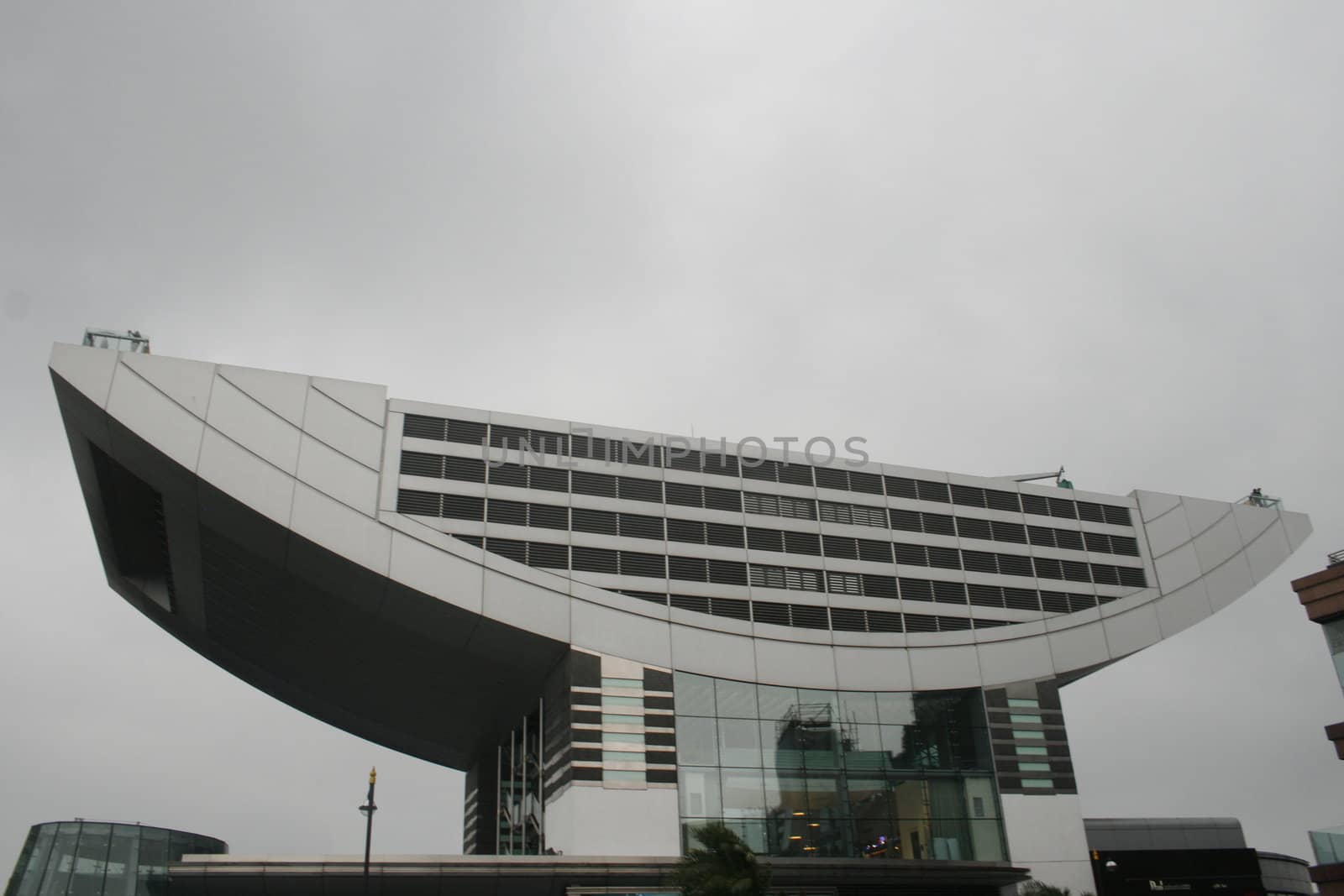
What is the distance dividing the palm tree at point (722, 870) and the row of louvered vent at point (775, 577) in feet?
47.8

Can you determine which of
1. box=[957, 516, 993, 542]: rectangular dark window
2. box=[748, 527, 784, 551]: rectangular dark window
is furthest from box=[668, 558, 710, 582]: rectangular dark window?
box=[957, 516, 993, 542]: rectangular dark window

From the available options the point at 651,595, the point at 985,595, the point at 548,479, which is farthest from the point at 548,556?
the point at 985,595

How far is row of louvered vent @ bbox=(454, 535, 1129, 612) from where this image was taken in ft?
142

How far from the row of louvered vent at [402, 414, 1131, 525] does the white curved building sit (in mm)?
122

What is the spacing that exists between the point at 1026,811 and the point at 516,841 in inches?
859

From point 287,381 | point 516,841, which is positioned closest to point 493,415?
point 287,381

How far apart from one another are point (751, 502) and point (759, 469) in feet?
5.87

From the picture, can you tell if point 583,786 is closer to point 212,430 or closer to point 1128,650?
point 212,430

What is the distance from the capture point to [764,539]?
47031 millimetres

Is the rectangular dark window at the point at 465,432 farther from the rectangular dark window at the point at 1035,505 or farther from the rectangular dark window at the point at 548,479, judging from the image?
the rectangular dark window at the point at 1035,505

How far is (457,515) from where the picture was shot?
42844mm

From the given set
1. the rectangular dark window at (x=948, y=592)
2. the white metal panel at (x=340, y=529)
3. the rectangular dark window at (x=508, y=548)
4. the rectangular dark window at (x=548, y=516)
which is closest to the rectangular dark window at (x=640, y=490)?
the rectangular dark window at (x=548, y=516)

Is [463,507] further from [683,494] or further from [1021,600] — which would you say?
[1021,600]

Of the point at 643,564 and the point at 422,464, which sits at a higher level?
the point at 422,464
